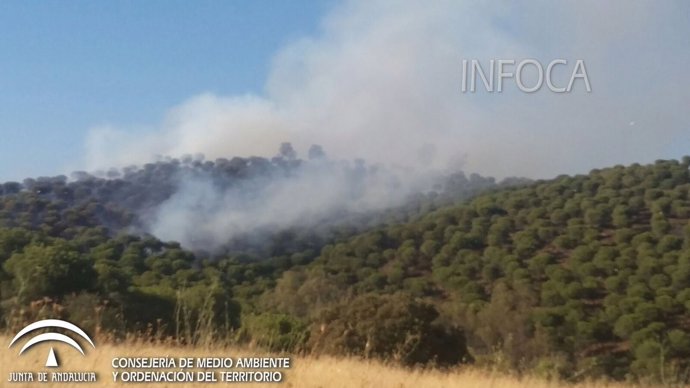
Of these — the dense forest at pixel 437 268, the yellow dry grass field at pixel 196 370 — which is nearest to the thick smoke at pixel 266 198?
the dense forest at pixel 437 268

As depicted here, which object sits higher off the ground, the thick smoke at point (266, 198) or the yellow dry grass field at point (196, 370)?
the thick smoke at point (266, 198)

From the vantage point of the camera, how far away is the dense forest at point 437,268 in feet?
59.5

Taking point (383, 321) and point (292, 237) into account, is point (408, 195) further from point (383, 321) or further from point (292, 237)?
point (383, 321)

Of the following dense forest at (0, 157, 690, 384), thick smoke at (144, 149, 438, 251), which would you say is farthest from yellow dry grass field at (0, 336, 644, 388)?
thick smoke at (144, 149, 438, 251)

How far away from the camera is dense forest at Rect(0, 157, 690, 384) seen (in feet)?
59.5

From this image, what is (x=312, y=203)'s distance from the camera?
5838cm

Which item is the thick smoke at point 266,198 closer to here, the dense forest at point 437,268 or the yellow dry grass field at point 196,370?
the dense forest at point 437,268

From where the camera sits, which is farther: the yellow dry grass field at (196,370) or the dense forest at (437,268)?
the dense forest at (437,268)

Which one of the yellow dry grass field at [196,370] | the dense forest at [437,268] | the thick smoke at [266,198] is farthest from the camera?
the thick smoke at [266,198]

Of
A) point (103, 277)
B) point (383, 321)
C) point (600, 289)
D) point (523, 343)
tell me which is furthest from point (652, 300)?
point (103, 277)

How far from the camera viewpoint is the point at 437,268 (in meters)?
39.1

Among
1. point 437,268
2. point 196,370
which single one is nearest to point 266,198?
point 437,268

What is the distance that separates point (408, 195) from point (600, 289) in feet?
92.0

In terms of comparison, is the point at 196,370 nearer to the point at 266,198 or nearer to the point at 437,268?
the point at 437,268
